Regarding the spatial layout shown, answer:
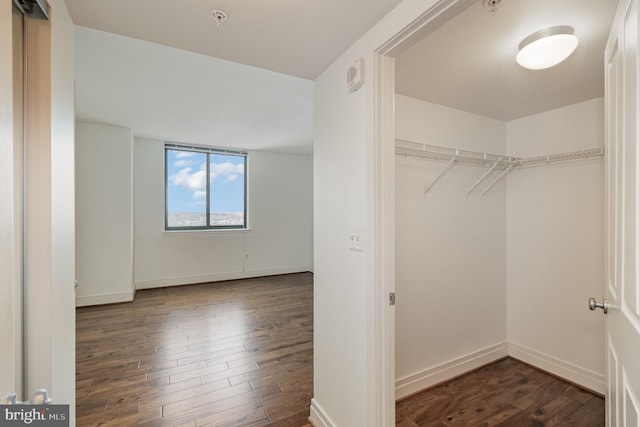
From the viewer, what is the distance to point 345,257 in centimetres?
156

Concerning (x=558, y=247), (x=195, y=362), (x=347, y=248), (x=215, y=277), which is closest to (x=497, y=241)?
(x=558, y=247)

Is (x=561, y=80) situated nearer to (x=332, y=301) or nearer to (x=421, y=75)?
(x=421, y=75)

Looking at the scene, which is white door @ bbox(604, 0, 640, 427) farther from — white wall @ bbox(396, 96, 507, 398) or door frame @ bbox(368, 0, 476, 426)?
white wall @ bbox(396, 96, 507, 398)

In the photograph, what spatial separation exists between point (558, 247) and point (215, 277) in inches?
191

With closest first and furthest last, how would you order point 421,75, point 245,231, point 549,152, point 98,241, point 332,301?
point 332,301, point 421,75, point 549,152, point 98,241, point 245,231

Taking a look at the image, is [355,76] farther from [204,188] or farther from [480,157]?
[204,188]

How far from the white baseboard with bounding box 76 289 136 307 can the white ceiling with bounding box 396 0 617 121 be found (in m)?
4.36

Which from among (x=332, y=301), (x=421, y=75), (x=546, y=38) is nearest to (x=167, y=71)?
(x=421, y=75)

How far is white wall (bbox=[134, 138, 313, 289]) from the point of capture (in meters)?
4.62

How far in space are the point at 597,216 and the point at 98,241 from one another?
5.38 m

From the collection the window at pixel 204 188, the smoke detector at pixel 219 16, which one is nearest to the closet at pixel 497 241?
the smoke detector at pixel 219 16

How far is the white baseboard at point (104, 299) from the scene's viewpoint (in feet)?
12.4

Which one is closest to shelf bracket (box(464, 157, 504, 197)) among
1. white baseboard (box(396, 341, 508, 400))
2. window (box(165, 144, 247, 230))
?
white baseboard (box(396, 341, 508, 400))

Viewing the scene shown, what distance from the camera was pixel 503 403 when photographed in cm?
203
